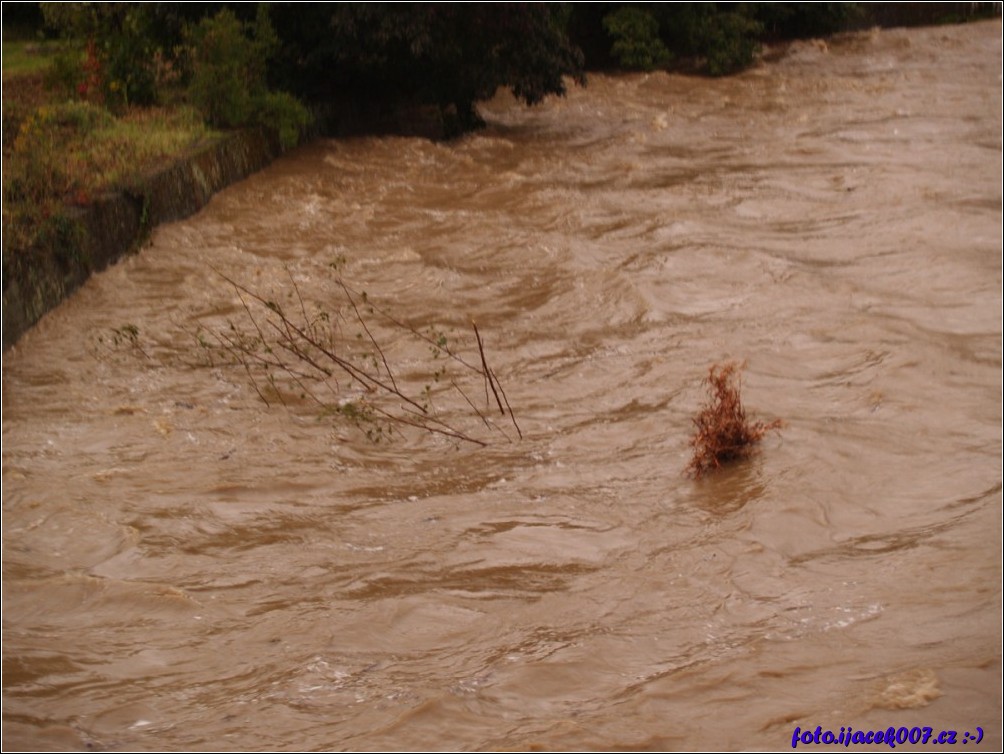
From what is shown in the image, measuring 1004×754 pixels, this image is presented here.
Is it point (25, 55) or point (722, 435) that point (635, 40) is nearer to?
point (25, 55)

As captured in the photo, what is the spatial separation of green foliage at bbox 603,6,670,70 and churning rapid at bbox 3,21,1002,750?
9.61 metres

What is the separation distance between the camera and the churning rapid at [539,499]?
12.9 ft

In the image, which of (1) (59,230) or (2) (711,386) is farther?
(1) (59,230)

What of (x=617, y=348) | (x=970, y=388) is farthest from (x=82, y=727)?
(x=970, y=388)

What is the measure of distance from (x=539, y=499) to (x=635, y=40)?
15910 mm

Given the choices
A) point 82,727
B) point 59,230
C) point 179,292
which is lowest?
point 82,727

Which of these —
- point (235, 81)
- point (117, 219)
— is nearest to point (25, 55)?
point (235, 81)

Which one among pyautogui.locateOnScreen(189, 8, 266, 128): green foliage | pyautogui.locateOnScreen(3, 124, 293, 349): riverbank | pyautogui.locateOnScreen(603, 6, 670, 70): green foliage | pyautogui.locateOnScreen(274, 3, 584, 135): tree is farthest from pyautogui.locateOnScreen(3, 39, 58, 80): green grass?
pyautogui.locateOnScreen(603, 6, 670, 70): green foliage

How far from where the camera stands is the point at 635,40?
66.0 feet

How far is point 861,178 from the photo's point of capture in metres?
11.6

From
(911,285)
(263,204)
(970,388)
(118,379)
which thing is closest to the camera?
(970,388)

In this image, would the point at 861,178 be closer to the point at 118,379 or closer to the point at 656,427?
the point at 656,427

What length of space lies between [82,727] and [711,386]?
3.60 m

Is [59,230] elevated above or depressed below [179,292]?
above
